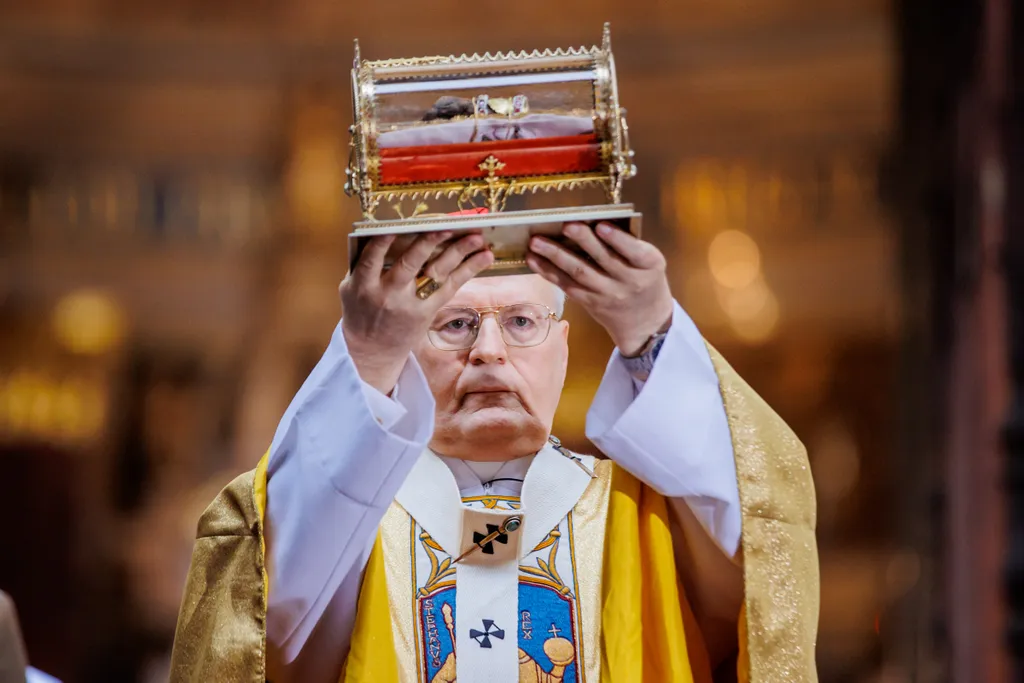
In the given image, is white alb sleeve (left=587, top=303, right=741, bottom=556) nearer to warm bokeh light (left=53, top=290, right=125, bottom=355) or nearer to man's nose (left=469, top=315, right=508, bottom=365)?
man's nose (left=469, top=315, right=508, bottom=365)

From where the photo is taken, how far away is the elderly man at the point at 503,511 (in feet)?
6.80

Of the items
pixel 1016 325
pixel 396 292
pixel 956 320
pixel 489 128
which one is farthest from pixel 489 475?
pixel 956 320

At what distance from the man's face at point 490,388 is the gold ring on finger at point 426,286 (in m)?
0.37

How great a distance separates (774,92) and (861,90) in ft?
1.38

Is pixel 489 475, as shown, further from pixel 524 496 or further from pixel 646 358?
pixel 646 358

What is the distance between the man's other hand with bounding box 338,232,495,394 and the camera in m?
1.99

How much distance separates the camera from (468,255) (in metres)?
2.04

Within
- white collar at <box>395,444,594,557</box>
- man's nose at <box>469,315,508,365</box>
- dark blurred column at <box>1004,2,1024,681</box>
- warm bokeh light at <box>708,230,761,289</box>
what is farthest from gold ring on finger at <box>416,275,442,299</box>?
warm bokeh light at <box>708,230,761,289</box>

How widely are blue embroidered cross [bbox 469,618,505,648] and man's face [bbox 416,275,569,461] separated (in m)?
0.35

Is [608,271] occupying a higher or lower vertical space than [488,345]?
higher

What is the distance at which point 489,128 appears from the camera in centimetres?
218

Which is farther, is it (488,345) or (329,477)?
(488,345)

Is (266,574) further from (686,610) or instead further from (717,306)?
(717,306)

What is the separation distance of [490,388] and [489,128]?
1.72ft
